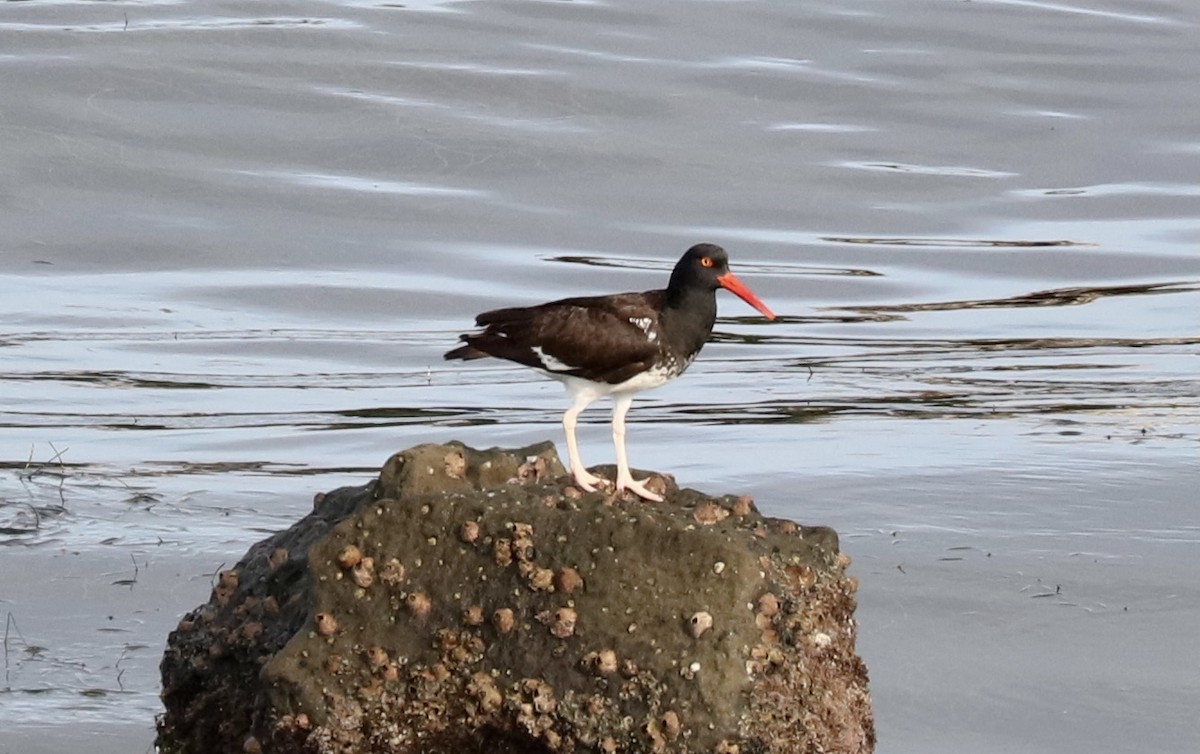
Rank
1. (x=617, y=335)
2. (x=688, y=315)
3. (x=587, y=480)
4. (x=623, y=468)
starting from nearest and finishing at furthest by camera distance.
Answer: (x=587, y=480) < (x=623, y=468) < (x=617, y=335) < (x=688, y=315)

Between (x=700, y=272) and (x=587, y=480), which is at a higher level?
(x=700, y=272)

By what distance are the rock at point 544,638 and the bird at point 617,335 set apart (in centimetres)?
142

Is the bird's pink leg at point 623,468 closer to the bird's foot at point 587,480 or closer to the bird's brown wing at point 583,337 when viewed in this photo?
the bird's foot at point 587,480

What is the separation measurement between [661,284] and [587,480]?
9.49 metres

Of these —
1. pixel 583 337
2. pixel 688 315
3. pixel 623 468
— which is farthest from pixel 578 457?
Answer: pixel 688 315

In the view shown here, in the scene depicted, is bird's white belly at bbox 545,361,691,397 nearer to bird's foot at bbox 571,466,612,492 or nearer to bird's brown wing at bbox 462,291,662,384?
bird's brown wing at bbox 462,291,662,384

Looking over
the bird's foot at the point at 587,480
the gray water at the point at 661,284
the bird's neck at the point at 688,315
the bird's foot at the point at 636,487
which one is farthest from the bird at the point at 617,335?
the gray water at the point at 661,284

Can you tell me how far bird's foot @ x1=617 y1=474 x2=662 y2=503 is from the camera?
6543mm

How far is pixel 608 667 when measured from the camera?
18.6 ft

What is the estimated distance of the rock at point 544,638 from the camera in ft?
18.7

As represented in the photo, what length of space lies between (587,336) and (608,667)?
1975 millimetres

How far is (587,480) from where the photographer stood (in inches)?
262

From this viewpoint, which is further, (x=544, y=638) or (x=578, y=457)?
(x=578, y=457)

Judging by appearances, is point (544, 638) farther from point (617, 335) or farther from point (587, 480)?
point (617, 335)
